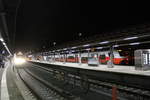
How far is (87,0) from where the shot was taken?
57.5ft

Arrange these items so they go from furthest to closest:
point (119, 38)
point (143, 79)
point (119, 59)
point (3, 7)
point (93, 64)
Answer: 1. point (119, 59)
2. point (93, 64)
3. point (119, 38)
4. point (3, 7)
5. point (143, 79)

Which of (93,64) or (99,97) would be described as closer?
(99,97)

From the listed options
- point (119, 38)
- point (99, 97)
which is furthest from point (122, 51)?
point (99, 97)

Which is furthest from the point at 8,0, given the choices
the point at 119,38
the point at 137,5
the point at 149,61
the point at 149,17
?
the point at 149,17

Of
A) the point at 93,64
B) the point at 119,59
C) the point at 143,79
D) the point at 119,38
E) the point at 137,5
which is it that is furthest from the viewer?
the point at 137,5

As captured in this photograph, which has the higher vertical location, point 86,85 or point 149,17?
point 149,17

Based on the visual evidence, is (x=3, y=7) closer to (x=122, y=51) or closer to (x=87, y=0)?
(x=87, y=0)

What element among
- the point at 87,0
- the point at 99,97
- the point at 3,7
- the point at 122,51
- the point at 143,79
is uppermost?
the point at 87,0

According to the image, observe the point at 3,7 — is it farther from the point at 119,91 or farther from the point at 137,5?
the point at 137,5

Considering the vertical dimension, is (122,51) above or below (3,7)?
below

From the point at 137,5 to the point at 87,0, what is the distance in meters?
13.8

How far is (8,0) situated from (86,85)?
20.9 feet

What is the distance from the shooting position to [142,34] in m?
12.0

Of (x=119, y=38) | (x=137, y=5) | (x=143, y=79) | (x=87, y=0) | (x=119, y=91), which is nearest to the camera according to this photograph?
(x=143, y=79)
